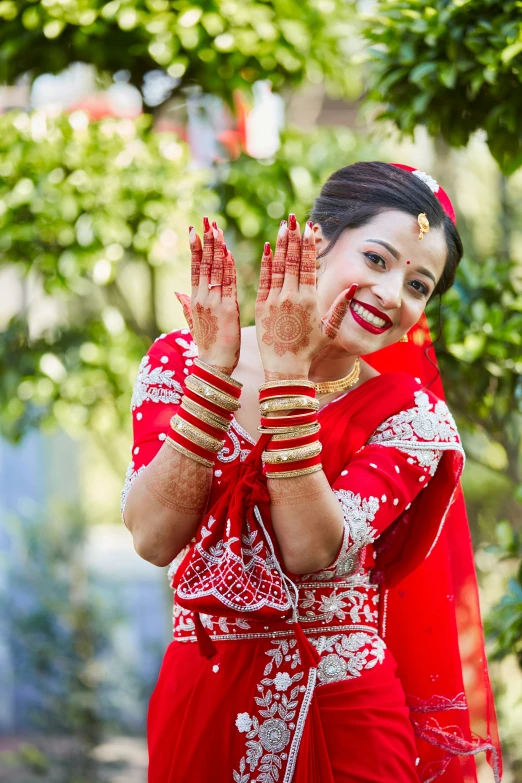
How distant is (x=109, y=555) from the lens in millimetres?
6438

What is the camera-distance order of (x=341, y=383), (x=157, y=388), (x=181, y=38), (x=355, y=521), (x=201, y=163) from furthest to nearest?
(x=201, y=163) < (x=181, y=38) < (x=341, y=383) < (x=157, y=388) < (x=355, y=521)

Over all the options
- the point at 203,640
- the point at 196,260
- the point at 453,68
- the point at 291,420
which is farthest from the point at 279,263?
the point at 453,68

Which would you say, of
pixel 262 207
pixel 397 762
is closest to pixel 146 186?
pixel 262 207

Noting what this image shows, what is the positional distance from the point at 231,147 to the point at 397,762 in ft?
9.24

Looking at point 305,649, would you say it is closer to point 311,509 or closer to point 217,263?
point 311,509

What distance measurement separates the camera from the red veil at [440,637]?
73.1 inches

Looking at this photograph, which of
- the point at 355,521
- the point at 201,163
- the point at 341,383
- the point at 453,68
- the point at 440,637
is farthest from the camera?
the point at 201,163

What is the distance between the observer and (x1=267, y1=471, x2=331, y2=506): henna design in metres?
1.44

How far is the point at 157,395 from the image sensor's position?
1.62 m

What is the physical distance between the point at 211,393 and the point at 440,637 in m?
0.81

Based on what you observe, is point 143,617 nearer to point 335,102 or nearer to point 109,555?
point 109,555

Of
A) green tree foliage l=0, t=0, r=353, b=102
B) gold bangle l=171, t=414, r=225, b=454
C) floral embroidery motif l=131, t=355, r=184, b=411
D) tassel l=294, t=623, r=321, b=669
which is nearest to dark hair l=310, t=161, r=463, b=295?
floral embroidery motif l=131, t=355, r=184, b=411

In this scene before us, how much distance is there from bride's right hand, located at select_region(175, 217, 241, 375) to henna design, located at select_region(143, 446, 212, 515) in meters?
0.16

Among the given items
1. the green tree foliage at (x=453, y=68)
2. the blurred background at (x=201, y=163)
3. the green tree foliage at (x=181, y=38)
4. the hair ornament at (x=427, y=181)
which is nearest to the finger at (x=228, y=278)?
the hair ornament at (x=427, y=181)
